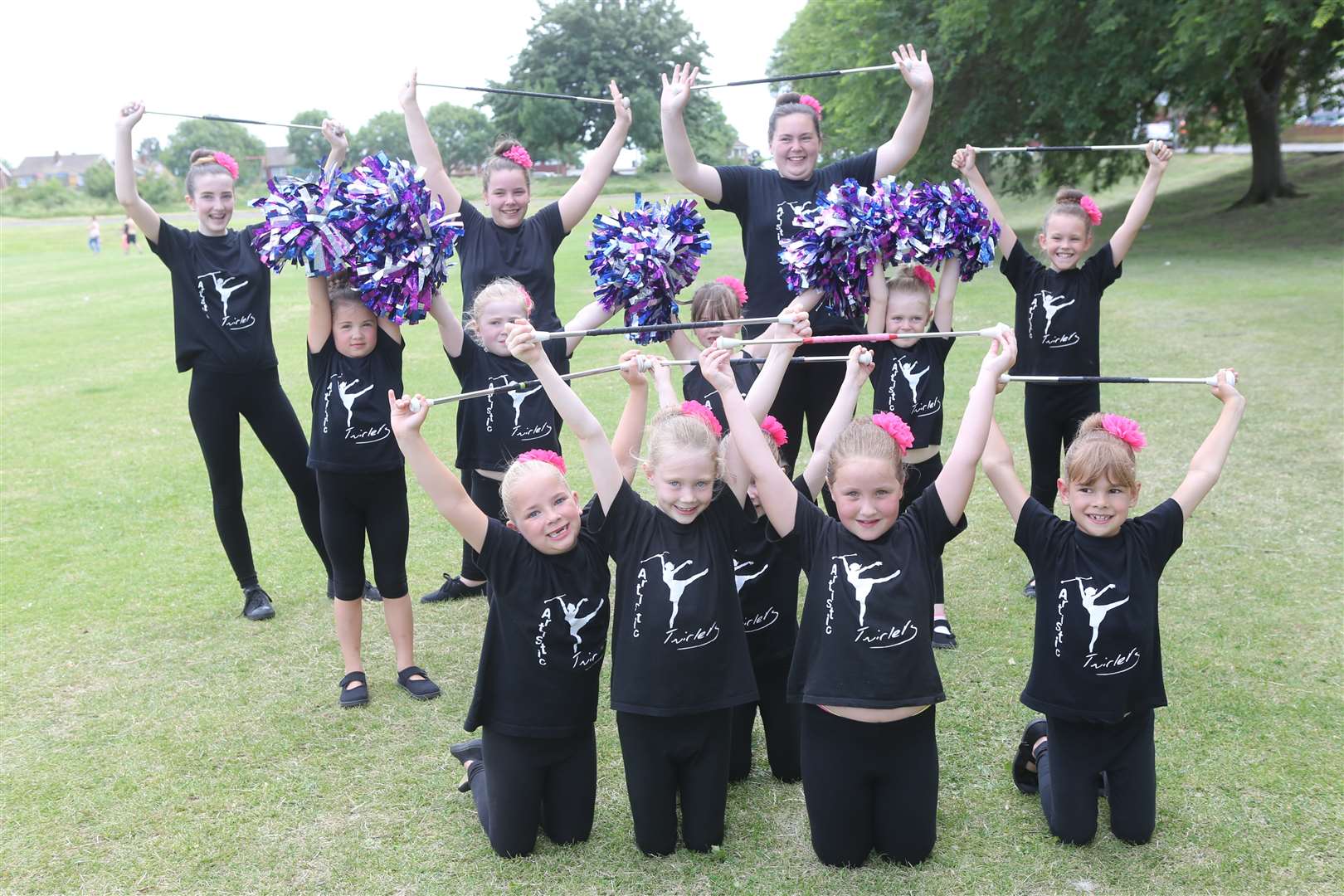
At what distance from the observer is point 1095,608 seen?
11.7 feet

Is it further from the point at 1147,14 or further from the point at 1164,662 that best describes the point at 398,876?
the point at 1147,14

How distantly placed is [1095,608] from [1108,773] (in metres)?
0.55

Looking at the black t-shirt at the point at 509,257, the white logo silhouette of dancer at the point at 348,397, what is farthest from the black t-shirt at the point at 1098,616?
the white logo silhouette of dancer at the point at 348,397

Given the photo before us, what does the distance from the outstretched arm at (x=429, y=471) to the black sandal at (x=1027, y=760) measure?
2.08 m

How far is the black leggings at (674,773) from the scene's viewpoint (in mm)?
3541

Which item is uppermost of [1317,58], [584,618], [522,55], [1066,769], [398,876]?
[522,55]

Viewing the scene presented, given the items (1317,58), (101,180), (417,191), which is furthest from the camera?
(101,180)

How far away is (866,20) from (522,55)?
50851 mm

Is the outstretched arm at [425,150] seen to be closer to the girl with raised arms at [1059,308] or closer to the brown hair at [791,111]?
the brown hair at [791,111]

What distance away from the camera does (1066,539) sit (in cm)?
366

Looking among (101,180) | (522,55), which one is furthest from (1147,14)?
(101,180)

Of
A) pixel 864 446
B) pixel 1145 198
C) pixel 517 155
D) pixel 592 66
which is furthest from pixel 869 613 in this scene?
Answer: pixel 592 66

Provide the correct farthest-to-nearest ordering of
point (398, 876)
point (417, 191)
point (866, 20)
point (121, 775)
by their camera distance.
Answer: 1. point (866, 20)
2. point (417, 191)
3. point (121, 775)
4. point (398, 876)

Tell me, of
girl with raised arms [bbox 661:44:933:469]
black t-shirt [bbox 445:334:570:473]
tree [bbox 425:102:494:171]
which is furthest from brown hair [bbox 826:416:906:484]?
tree [bbox 425:102:494:171]
